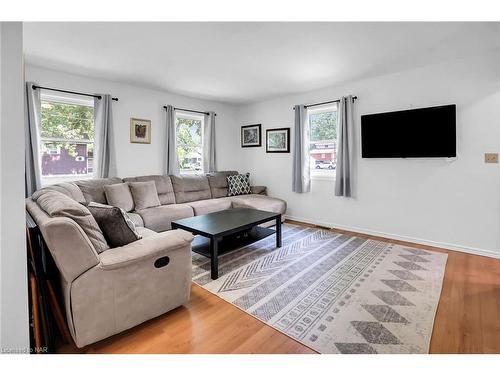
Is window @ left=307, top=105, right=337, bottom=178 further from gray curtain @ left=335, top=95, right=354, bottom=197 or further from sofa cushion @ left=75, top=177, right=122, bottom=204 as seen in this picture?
sofa cushion @ left=75, top=177, right=122, bottom=204

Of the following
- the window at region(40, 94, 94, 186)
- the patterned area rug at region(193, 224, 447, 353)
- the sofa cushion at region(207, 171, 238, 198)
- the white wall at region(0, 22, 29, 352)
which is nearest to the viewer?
the white wall at region(0, 22, 29, 352)

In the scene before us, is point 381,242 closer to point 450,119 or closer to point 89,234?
point 450,119

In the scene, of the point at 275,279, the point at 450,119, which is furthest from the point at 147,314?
the point at 450,119

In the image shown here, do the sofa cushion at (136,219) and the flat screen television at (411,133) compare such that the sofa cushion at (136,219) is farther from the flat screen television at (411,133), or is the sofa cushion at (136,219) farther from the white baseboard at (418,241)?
the flat screen television at (411,133)

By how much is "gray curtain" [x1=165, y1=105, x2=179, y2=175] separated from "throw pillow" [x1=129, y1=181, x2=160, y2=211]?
29.4 inches

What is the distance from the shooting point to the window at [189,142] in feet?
16.9

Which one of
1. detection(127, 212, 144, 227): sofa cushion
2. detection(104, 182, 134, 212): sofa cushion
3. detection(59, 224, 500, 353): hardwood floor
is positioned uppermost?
detection(104, 182, 134, 212): sofa cushion

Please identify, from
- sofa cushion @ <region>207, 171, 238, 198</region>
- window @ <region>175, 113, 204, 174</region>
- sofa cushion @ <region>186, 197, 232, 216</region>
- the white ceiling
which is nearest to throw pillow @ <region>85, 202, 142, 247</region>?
the white ceiling

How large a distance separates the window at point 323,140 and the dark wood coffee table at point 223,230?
178cm

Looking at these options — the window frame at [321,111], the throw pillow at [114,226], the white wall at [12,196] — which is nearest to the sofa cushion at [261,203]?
the window frame at [321,111]

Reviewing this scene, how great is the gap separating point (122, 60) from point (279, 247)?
303 cm

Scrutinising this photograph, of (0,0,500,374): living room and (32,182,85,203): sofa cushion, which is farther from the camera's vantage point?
(32,182,85,203): sofa cushion

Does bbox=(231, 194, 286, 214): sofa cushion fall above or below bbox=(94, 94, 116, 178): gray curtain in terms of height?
below

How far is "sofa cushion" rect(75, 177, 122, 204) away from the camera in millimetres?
3537
